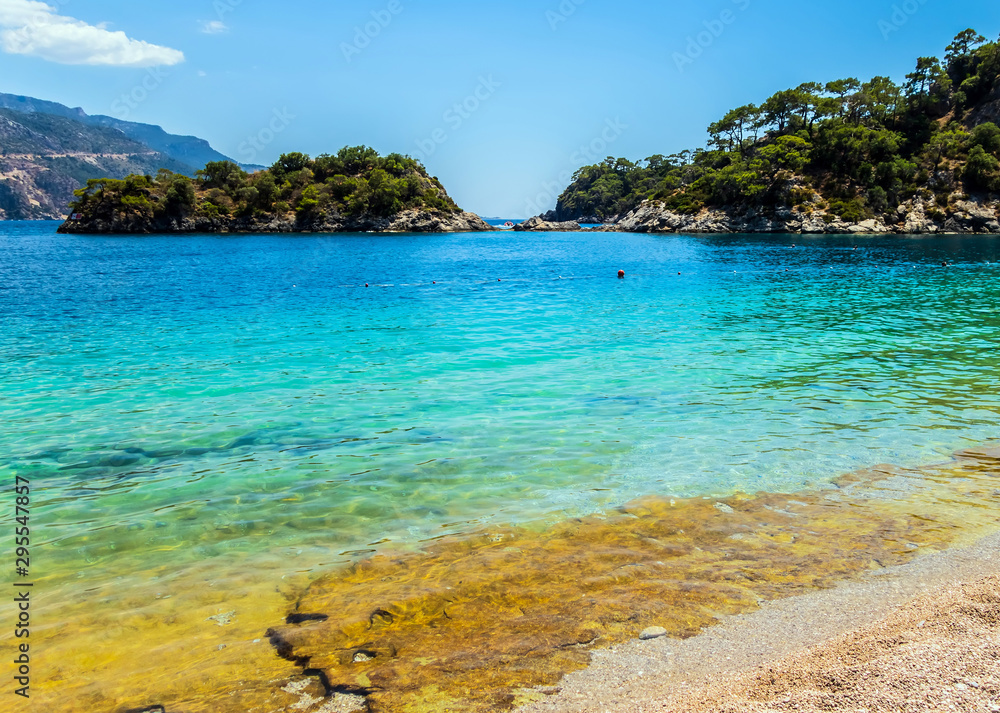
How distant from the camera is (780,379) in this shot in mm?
16484

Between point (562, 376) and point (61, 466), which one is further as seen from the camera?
point (562, 376)

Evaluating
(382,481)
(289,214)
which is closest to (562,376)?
(382,481)

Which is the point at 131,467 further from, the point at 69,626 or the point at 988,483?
the point at 988,483

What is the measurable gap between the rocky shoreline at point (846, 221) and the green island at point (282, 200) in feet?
242

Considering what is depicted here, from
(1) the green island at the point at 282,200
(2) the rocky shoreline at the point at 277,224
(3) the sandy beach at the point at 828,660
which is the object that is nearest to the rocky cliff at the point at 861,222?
(2) the rocky shoreline at the point at 277,224

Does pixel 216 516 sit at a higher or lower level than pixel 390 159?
lower

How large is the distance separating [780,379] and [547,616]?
1351 cm

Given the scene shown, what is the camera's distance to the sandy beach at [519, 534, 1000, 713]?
3.86 metres

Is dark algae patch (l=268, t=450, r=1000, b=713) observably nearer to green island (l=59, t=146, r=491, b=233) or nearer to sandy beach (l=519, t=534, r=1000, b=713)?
sandy beach (l=519, t=534, r=1000, b=713)

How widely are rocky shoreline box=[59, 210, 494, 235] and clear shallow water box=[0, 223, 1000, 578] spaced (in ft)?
388

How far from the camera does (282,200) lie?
14950 centimetres

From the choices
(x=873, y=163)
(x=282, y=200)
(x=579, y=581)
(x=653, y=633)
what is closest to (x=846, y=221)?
(x=873, y=163)

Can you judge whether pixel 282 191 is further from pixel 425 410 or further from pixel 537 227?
pixel 425 410

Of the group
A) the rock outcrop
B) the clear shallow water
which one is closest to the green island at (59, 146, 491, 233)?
the rock outcrop
